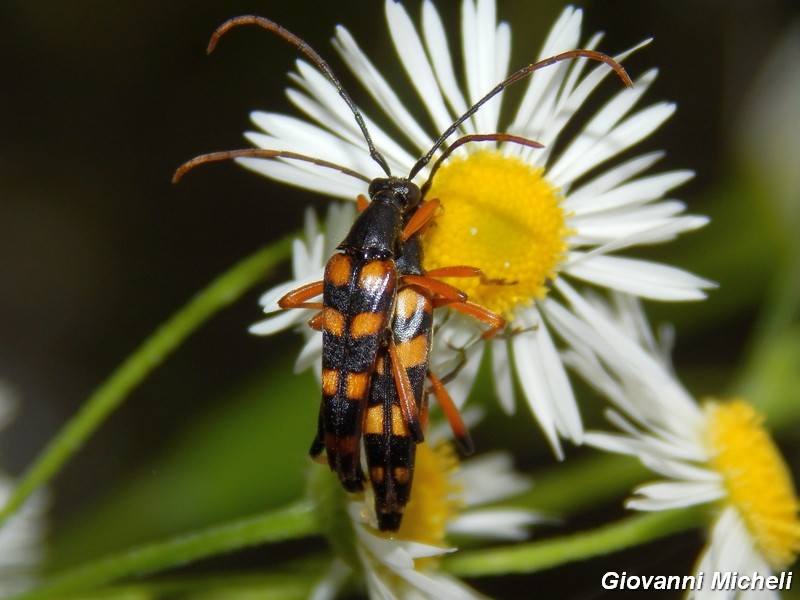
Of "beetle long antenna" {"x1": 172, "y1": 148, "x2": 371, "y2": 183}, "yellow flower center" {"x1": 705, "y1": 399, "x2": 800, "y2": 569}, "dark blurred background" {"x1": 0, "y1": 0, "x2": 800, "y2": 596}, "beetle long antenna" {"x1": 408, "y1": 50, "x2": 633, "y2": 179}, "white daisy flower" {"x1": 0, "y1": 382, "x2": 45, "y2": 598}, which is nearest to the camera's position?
"beetle long antenna" {"x1": 408, "y1": 50, "x2": 633, "y2": 179}

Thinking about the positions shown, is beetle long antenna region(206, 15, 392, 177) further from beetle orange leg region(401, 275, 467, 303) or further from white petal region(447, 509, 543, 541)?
white petal region(447, 509, 543, 541)

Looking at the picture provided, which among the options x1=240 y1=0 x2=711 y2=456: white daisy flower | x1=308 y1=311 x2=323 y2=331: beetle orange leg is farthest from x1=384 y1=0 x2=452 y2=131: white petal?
x1=308 y1=311 x2=323 y2=331: beetle orange leg

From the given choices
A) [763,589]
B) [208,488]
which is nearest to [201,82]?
[208,488]

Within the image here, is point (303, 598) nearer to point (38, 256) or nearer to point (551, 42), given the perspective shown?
point (551, 42)

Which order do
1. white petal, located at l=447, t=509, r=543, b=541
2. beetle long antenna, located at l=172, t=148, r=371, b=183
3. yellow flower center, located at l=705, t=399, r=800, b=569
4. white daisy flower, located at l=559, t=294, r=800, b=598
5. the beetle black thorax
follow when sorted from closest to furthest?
beetle long antenna, located at l=172, t=148, r=371, b=183
the beetle black thorax
white daisy flower, located at l=559, t=294, r=800, b=598
yellow flower center, located at l=705, t=399, r=800, b=569
white petal, located at l=447, t=509, r=543, b=541

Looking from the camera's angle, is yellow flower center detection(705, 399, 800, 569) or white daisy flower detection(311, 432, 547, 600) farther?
yellow flower center detection(705, 399, 800, 569)

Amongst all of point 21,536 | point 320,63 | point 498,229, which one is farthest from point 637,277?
point 21,536

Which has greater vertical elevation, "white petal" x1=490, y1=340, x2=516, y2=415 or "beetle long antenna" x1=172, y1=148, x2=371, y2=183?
"beetle long antenna" x1=172, y1=148, x2=371, y2=183

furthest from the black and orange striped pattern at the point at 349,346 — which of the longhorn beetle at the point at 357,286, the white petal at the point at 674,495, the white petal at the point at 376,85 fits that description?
the white petal at the point at 674,495
